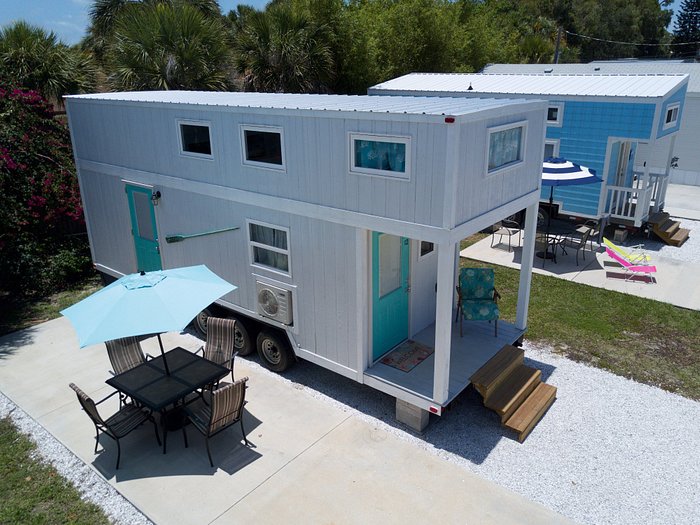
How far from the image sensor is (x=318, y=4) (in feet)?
56.3

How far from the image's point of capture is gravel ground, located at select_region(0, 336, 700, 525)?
5328 mm

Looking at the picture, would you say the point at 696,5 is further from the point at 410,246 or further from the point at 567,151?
the point at 410,246

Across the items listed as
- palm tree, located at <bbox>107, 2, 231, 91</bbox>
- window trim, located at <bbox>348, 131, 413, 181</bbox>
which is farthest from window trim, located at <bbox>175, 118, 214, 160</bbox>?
palm tree, located at <bbox>107, 2, 231, 91</bbox>

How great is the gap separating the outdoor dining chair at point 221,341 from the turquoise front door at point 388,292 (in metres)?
1.88

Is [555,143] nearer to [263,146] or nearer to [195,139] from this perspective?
[263,146]

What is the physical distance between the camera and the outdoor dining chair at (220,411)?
5566 mm

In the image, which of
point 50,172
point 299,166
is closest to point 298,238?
point 299,166

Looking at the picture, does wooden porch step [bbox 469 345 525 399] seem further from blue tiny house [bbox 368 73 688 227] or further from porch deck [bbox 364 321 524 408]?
blue tiny house [bbox 368 73 688 227]

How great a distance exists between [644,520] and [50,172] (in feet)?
37.9

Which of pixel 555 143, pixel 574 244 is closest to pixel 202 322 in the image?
pixel 574 244

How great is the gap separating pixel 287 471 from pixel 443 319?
7.70 ft

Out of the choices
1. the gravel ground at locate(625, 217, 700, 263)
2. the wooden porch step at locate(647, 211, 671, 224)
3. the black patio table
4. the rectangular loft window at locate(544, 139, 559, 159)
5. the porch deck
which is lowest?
the gravel ground at locate(625, 217, 700, 263)

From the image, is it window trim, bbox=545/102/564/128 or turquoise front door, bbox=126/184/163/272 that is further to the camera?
window trim, bbox=545/102/564/128

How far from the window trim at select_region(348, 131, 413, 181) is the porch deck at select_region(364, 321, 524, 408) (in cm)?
250
